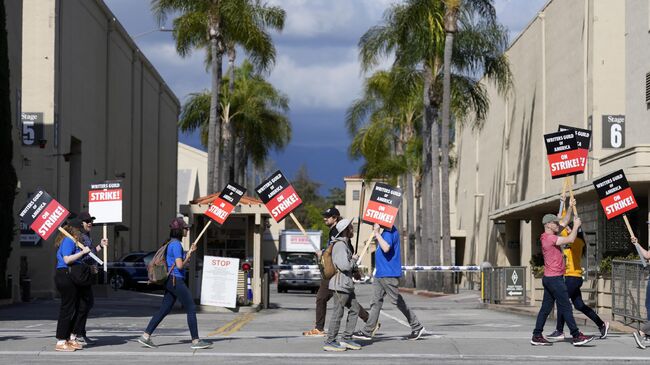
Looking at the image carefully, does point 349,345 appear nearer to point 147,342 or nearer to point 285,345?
point 285,345

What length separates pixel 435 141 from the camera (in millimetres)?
46594

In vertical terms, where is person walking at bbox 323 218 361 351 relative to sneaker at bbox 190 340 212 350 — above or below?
above

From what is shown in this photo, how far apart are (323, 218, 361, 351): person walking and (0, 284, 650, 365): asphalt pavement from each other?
0.24 metres

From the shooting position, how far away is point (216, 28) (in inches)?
1714

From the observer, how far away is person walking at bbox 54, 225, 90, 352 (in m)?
15.1

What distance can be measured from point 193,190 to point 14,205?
62.5m

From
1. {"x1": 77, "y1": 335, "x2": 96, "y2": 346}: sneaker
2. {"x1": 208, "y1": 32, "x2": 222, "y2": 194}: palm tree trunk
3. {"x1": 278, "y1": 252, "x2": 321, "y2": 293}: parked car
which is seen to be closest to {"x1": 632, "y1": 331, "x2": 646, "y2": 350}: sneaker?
{"x1": 77, "y1": 335, "x2": 96, "y2": 346}: sneaker

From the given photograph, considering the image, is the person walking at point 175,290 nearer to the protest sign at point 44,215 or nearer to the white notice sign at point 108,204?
the protest sign at point 44,215

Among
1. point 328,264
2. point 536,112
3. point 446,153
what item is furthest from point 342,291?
point 536,112

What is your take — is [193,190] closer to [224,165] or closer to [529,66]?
[224,165]

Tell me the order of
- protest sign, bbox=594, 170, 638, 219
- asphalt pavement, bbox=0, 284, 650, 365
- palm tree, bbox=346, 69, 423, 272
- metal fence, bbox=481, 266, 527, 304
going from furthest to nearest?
palm tree, bbox=346, 69, 423, 272 → metal fence, bbox=481, 266, 527, 304 → protest sign, bbox=594, 170, 638, 219 → asphalt pavement, bbox=0, 284, 650, 365

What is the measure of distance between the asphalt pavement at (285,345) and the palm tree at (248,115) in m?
33.7

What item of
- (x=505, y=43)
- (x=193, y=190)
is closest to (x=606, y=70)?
(x=505, y=43)

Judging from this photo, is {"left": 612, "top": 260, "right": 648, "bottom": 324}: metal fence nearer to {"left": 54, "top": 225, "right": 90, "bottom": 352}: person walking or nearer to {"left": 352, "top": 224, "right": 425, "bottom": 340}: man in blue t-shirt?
{"left": 352, "top": 224, "right": 425, "bottom": 340}: man in blue t-shirt
